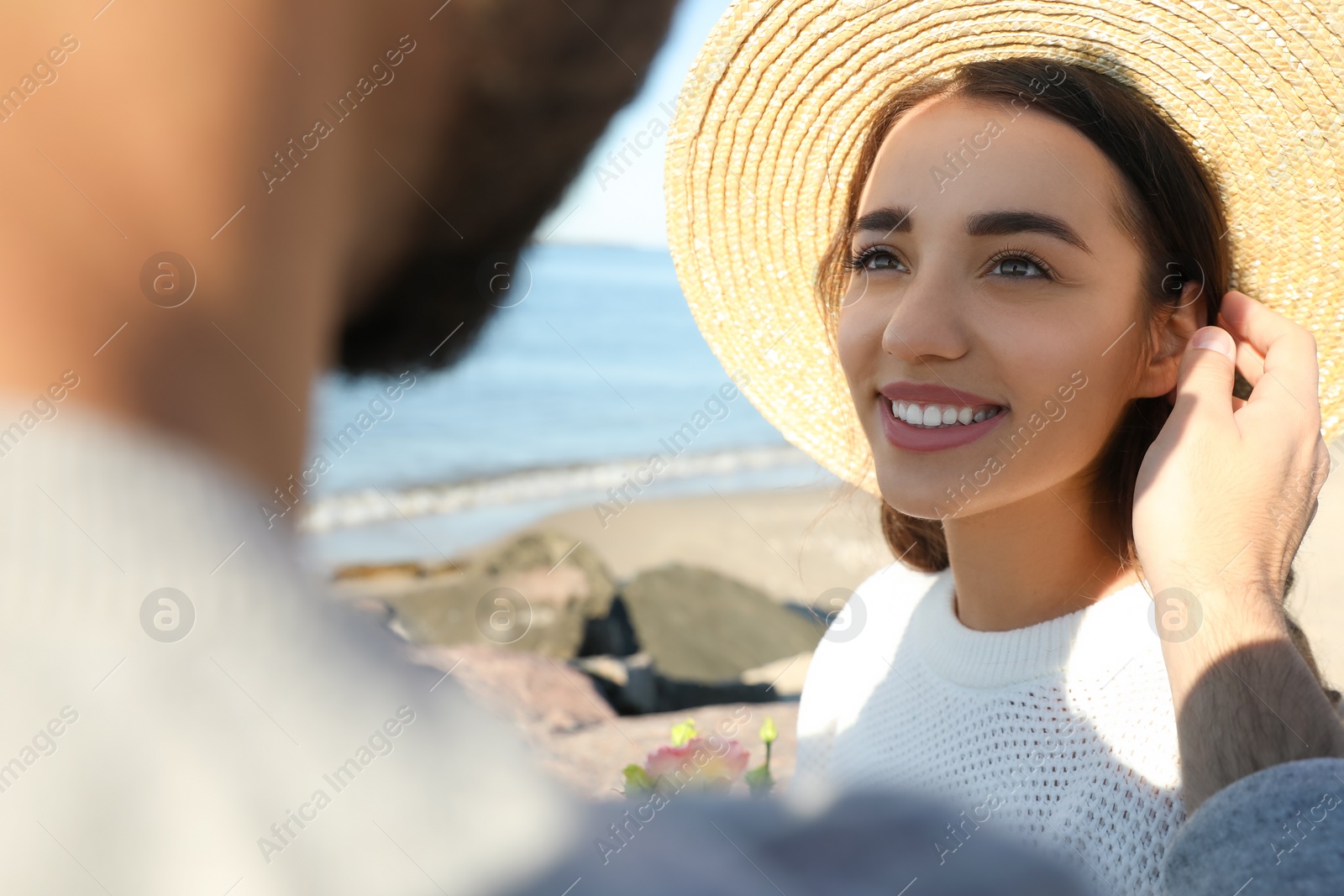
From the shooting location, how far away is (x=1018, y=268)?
2.19 metres

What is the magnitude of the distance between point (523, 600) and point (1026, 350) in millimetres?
5520

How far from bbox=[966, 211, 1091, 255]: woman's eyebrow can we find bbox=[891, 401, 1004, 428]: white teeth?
369 mm

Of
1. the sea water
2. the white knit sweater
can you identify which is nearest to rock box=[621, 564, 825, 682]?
the sea water

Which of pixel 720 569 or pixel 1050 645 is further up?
pixel 1050 645

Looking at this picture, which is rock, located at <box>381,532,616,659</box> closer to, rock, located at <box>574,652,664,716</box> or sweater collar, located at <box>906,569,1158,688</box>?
rock, located at <box>574,652,664,716</box>

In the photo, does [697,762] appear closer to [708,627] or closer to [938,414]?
[938,414]

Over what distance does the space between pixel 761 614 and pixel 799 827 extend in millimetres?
6399

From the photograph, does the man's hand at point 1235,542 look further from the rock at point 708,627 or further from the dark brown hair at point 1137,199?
the rock at point 708,627

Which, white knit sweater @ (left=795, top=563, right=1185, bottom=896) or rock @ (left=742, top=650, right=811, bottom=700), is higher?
white knit sweater @ (left=795, top=563, right=1185, bottom=896)

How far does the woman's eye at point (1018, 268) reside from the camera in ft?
7.16

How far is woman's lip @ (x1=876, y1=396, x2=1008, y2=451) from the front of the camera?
2.22m

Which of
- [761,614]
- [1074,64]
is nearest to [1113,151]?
[1074,64]

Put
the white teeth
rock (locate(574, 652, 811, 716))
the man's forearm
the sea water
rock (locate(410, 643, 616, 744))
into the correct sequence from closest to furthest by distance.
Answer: the man's forearm
the white teeth
rock (locate(410, 643, 616, 744))
rock (locate(574, 652, 811, 716))
the sea water

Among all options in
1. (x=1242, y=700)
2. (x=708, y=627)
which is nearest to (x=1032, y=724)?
(x=1242, y=700)
